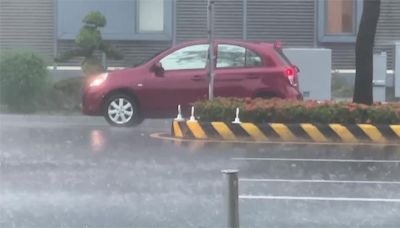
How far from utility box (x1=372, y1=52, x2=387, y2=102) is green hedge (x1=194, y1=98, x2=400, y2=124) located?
6317mm

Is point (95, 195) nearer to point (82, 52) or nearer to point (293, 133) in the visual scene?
point (293, 133)

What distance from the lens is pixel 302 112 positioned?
43.0 feet

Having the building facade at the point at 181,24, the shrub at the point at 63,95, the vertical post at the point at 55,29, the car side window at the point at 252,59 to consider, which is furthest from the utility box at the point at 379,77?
the vertical post at the point at 55,29

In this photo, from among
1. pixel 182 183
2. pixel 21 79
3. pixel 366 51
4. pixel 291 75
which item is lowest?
pixel 182 183

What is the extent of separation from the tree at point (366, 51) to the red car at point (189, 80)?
1068 millimetres

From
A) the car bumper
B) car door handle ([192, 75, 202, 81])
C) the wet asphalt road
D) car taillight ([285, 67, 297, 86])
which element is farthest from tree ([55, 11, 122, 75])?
the wet asphalt road

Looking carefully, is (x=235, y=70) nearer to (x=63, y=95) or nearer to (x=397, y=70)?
(x=63, y=95)

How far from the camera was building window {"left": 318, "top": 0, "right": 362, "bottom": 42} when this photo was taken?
2197 centimetres

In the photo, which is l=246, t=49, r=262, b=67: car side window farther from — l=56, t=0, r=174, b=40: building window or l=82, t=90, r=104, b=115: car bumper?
l=56, t=0, r=174, b=40: building window

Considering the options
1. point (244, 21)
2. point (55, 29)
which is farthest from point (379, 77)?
point (55, 29)

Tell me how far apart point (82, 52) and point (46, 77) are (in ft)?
4.39

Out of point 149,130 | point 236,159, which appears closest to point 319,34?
point 149,130

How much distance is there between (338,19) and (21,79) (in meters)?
8.41

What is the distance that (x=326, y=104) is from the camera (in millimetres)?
13281
